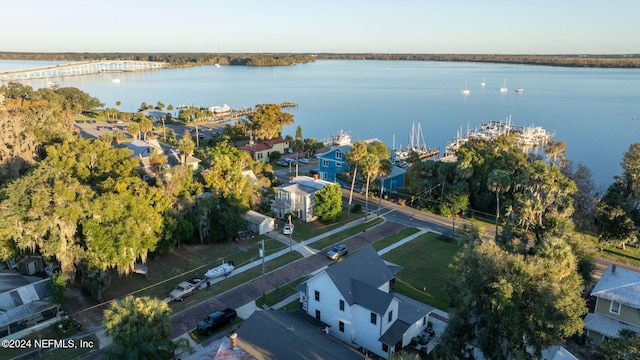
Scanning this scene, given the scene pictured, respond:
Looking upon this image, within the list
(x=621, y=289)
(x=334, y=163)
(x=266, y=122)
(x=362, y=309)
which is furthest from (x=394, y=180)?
(x=362, y=309)

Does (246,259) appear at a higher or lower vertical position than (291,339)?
lower

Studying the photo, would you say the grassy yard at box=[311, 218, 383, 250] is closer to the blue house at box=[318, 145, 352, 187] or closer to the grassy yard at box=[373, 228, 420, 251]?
the grassy yard at box=[373, 228, 420, 251]

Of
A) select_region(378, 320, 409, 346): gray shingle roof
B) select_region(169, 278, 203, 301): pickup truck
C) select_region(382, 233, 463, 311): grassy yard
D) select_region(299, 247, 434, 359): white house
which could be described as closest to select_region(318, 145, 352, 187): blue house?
select_region(382, 233, 463, 311): grassy yard

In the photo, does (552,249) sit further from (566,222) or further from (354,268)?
(354,268)

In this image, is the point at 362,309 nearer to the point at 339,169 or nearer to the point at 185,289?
the point at 185,289

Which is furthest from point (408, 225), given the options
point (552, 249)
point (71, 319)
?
point (71, 319)

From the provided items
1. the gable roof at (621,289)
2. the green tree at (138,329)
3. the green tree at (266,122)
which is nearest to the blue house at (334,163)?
the green tree at (266,122)
